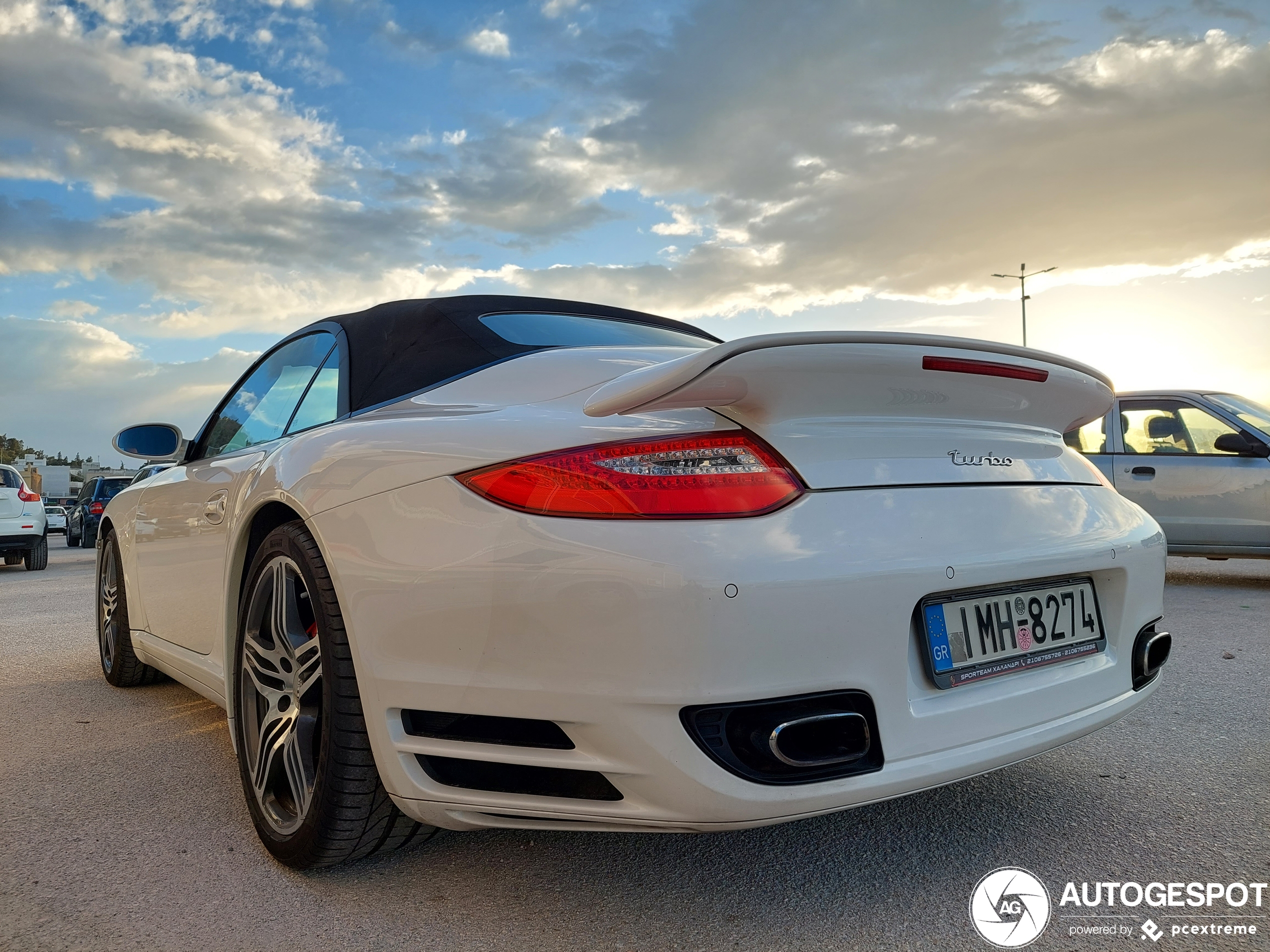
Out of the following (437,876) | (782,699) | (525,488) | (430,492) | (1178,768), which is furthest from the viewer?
(1178,768)

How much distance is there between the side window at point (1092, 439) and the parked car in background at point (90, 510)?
20.9 m

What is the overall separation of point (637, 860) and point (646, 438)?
102 centimetres

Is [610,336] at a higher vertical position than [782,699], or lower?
higher

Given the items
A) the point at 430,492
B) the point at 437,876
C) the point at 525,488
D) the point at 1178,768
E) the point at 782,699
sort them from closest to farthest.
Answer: the point at 782,699 → the point at 525,488 → the point at 430,492 → the point at 437,876 → the point at 1178,768

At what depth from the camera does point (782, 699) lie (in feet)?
5.35

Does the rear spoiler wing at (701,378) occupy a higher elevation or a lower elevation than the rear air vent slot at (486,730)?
higher

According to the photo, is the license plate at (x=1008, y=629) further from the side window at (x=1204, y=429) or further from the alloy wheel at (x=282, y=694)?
the side window at (x=1204, y=429)

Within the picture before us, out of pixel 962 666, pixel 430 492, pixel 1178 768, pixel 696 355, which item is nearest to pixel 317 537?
pixel 430 492

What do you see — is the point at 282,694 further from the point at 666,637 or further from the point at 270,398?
the point at 270,398

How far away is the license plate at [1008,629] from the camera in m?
1.81

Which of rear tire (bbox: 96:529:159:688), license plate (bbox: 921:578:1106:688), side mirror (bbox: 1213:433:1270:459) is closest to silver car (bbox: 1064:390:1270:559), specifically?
side mirror (bbox: 1213:433:1270:459)

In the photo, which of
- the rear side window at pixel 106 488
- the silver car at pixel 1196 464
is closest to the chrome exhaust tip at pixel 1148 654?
the silver car at pixel 1196 464

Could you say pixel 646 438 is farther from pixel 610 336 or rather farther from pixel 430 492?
pixel 610 336

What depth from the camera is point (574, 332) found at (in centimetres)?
269
